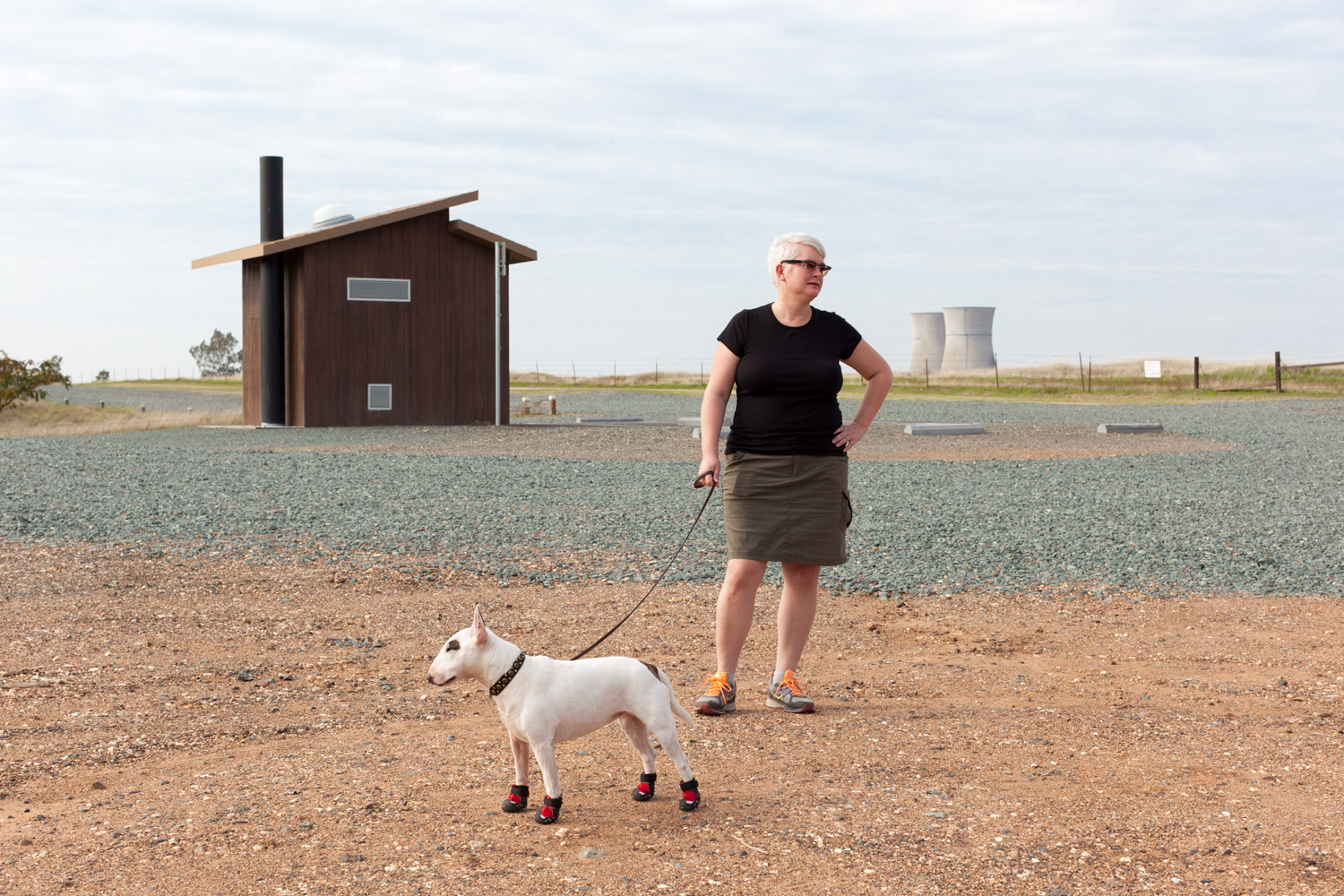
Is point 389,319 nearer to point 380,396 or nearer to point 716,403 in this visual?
point 380,396

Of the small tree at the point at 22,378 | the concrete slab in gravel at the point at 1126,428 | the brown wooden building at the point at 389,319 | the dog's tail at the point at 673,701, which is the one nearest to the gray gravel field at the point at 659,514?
the concrete slab in gravel at the point at 1126,428

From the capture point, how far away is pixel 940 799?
3.47 metres

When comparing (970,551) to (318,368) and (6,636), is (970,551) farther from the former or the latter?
(318,368)

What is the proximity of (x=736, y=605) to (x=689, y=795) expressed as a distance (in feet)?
3.80

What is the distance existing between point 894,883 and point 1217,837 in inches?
40.6

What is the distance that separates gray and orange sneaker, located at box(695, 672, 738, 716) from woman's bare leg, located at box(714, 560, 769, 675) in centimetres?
6

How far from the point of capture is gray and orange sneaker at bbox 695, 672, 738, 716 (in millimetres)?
4344

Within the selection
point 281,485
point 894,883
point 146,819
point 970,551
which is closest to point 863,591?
point 970,551

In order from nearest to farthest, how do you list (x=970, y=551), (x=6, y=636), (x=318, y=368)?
1. (x=6, y=636)
2. (x=970, y=551)
3. (x=318, y=368)

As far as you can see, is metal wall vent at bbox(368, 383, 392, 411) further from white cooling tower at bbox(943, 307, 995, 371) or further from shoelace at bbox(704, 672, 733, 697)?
white cooling tower at bbox(943, 307, 995, 371)

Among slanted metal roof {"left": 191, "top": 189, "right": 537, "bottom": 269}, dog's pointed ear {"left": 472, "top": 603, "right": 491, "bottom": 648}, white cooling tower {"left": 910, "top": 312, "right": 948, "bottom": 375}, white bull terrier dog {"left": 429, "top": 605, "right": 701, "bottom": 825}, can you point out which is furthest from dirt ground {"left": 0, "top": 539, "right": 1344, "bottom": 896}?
white cooling tower {"left": 910, "top": 312, "right": 948, "bottom": 375}

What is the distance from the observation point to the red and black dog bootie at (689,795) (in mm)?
3326

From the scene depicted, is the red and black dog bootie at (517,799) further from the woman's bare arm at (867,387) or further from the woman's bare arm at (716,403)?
the woman's bare arm at (867,387)

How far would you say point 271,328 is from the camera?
20.0 meters
